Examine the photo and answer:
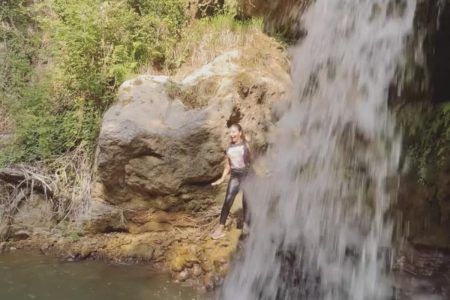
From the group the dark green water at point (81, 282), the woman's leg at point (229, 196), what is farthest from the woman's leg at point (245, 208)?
the dark green water at point (81, 282)

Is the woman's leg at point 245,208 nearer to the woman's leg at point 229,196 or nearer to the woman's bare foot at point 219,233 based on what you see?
the woman's leg at point 229,196

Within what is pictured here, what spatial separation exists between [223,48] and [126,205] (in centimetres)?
309

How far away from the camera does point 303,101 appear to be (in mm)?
6883

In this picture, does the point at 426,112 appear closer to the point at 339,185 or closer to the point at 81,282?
the point at 339,185

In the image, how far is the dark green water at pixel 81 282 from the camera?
563 centimetres

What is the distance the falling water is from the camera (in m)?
5.23

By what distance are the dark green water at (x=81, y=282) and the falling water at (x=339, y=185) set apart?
856 mm

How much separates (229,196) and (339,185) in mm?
1599

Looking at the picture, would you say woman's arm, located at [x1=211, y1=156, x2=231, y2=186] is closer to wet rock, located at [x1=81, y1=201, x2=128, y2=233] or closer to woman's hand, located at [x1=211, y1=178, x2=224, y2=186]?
woman's hand, located at [x1=211, y1=178, x2=224, y2=186]

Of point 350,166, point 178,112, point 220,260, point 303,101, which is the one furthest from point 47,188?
point 350,166

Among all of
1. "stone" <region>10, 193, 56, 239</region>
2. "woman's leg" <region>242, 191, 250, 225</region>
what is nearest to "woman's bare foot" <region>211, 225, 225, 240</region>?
"woman's leg" <region>242, 191, 250, 225</region>

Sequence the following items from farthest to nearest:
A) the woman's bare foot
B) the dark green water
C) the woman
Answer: the woman's bare foot < the woman < the dark green water

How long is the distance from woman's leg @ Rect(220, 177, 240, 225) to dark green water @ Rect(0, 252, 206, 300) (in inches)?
42.9

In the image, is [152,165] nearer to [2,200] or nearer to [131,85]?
[131,85]
